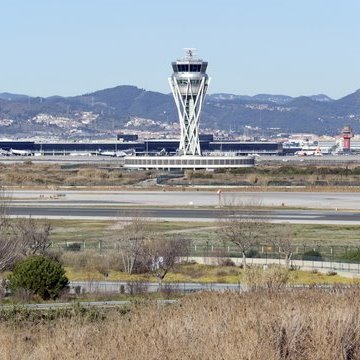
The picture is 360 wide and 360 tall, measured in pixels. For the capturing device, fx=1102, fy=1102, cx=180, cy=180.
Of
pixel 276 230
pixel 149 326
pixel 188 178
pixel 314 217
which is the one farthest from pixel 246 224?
pixel 188 178

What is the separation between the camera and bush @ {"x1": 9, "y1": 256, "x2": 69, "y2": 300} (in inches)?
1879

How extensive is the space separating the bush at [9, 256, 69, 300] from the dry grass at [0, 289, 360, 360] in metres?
15.8

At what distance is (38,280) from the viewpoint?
157ft

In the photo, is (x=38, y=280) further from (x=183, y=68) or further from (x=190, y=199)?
(x=183, y=68)

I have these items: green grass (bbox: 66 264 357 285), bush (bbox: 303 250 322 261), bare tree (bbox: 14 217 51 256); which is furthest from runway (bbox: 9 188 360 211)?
green grass (bbox: 66 264 357 285)

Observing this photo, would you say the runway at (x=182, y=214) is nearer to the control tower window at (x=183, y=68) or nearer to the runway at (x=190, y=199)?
the runway at (x=190, y=199)

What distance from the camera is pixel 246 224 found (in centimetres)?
7512

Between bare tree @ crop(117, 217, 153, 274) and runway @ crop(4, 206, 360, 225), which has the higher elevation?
bare tree @ crop(117, 217, 153, 274)

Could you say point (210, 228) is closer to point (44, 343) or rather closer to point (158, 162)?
point (44, 343)

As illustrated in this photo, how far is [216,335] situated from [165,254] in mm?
32170

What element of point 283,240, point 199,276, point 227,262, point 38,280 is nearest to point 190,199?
point 283,240

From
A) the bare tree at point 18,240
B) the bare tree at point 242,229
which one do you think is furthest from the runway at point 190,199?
the bare tree at point 18,240

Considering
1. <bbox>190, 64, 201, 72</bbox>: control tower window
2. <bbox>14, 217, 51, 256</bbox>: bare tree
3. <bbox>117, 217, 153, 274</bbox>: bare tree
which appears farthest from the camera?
<bbox>190, 64, 201, 72</bbox>: control tower window

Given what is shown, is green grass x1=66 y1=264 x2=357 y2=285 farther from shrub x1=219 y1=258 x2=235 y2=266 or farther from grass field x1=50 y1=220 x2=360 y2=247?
grass field x1=50 y1=220 x2=360 y2=247
